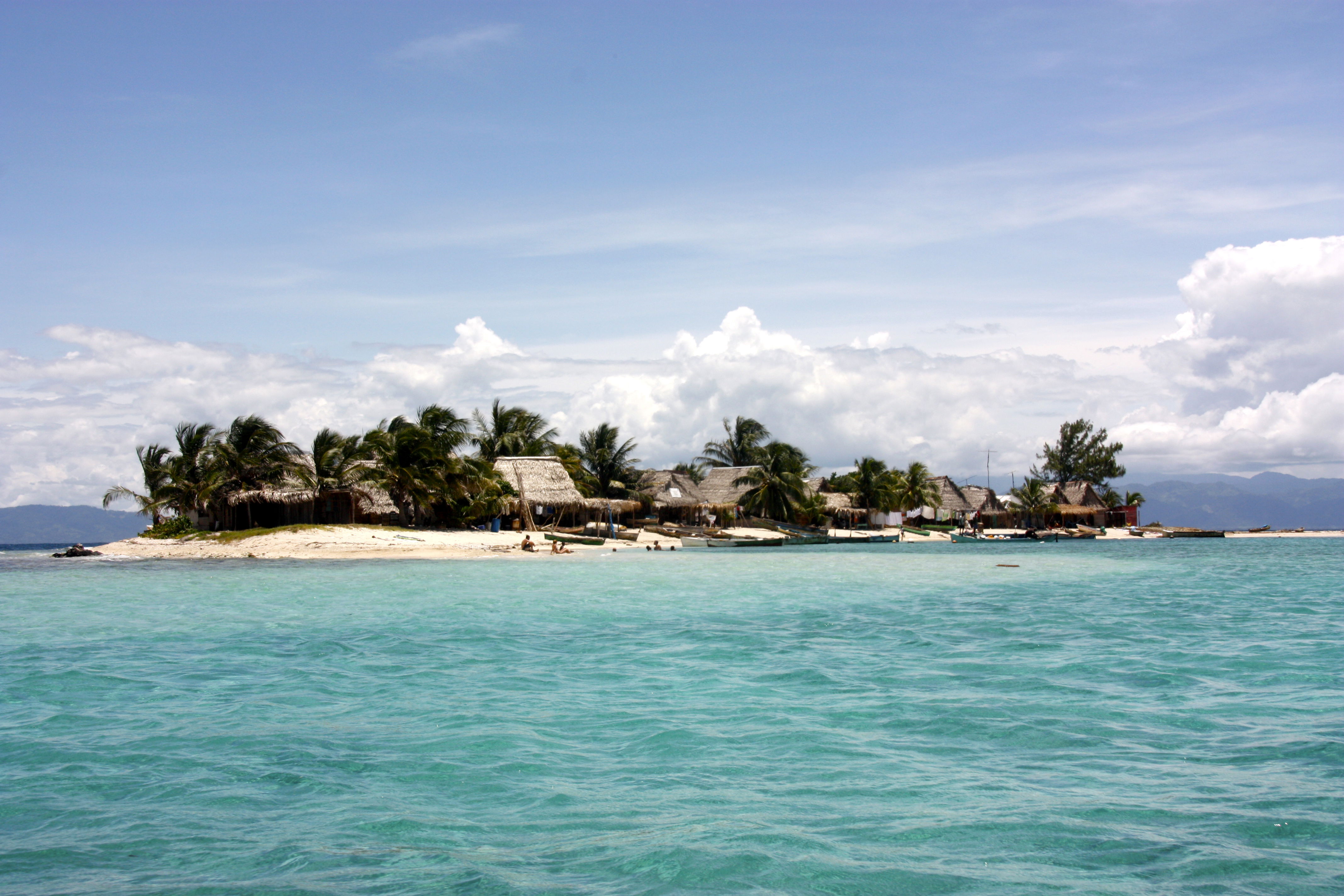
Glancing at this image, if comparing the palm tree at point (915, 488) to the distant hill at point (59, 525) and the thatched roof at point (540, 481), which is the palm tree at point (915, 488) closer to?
the thatched roof at point (540, 481)

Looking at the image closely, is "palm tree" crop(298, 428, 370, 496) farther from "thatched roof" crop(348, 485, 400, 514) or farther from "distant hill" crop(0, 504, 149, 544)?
"distant hill" crop(0, 504, 149, 544)

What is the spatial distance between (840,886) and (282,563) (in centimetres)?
2593

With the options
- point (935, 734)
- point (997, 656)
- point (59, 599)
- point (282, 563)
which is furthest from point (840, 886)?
point (282, 563)

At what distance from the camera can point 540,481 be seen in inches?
1545

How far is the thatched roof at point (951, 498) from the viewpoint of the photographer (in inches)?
2386

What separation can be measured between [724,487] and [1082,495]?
2555 centimetres

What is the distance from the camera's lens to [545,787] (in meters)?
5.75

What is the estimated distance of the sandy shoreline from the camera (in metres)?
29.9

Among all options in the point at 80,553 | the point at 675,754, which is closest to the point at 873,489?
the point at 80,553

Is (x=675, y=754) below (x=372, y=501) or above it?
below

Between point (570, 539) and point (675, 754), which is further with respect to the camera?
point (570, 539)

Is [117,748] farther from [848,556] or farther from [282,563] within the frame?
[848,556]

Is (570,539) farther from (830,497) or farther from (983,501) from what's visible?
(983,501)

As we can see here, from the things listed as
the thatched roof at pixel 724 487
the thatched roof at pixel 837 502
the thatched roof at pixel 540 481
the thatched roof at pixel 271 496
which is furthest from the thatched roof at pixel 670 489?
the thatched roof at pixel 271 496
